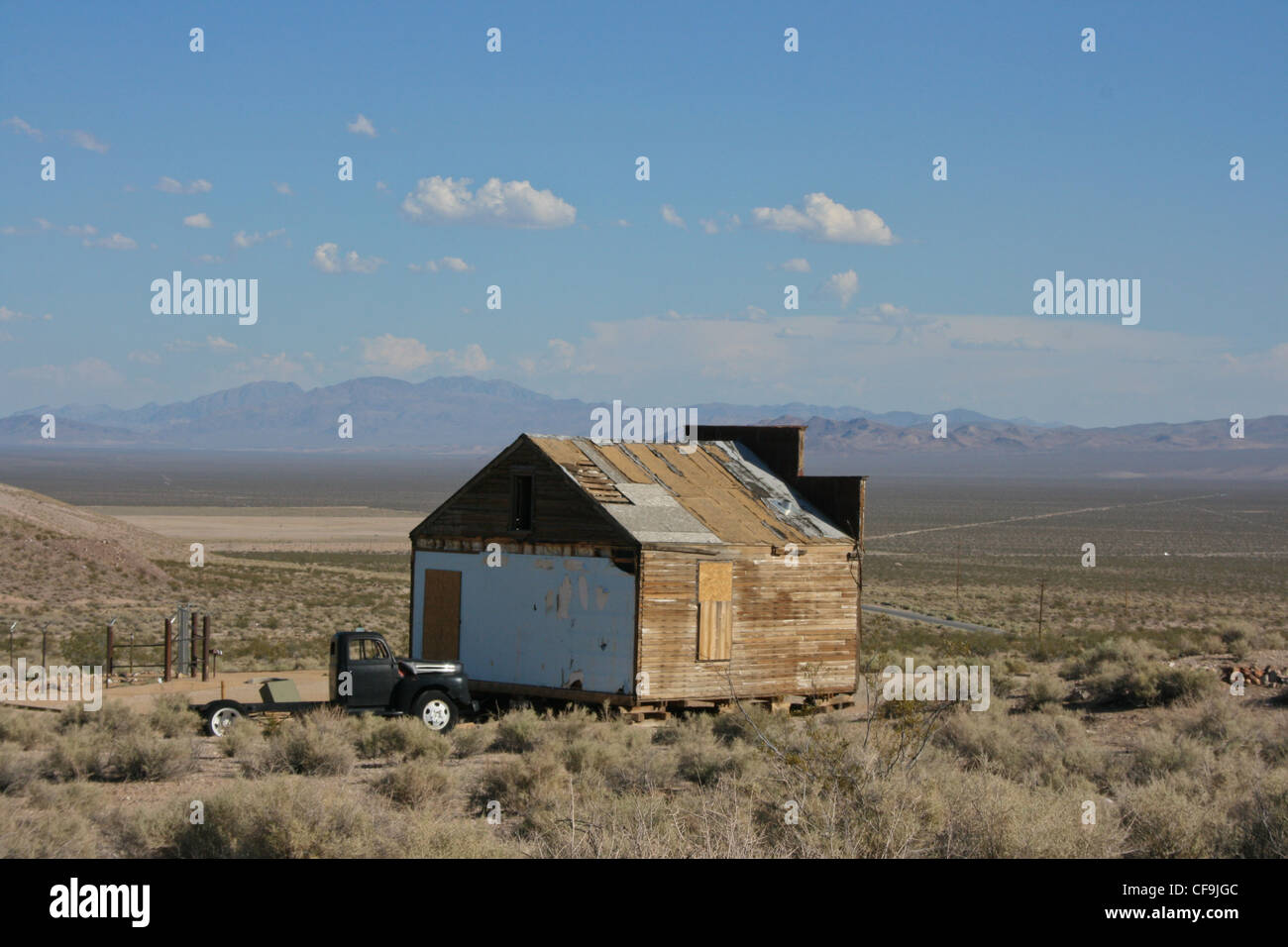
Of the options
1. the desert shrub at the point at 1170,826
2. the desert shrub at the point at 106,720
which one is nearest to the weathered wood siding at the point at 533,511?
the desert shrub at the point at 106,720

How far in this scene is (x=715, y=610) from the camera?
21078 millimetres

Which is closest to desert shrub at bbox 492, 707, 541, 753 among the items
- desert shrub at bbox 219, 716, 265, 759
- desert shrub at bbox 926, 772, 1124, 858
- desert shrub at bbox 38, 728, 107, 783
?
desert shrub at bbox 219, 716, 265, 759

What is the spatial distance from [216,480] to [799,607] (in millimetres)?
177023

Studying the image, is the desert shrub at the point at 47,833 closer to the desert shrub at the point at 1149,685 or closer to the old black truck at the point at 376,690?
the old black truck at the point at 376,690

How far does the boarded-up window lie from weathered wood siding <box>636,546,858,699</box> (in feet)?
0.33

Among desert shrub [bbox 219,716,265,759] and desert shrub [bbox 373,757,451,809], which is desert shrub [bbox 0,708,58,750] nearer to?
desert shrub [bbox 219,716,265,759]

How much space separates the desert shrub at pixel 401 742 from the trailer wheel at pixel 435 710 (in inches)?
53.6

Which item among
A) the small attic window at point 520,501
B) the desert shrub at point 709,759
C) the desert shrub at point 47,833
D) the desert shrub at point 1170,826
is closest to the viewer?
the desert shrub at point 47,833

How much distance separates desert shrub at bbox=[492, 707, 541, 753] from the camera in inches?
682

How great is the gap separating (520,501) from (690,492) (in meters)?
2.96

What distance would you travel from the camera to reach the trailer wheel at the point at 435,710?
61.1 ft
